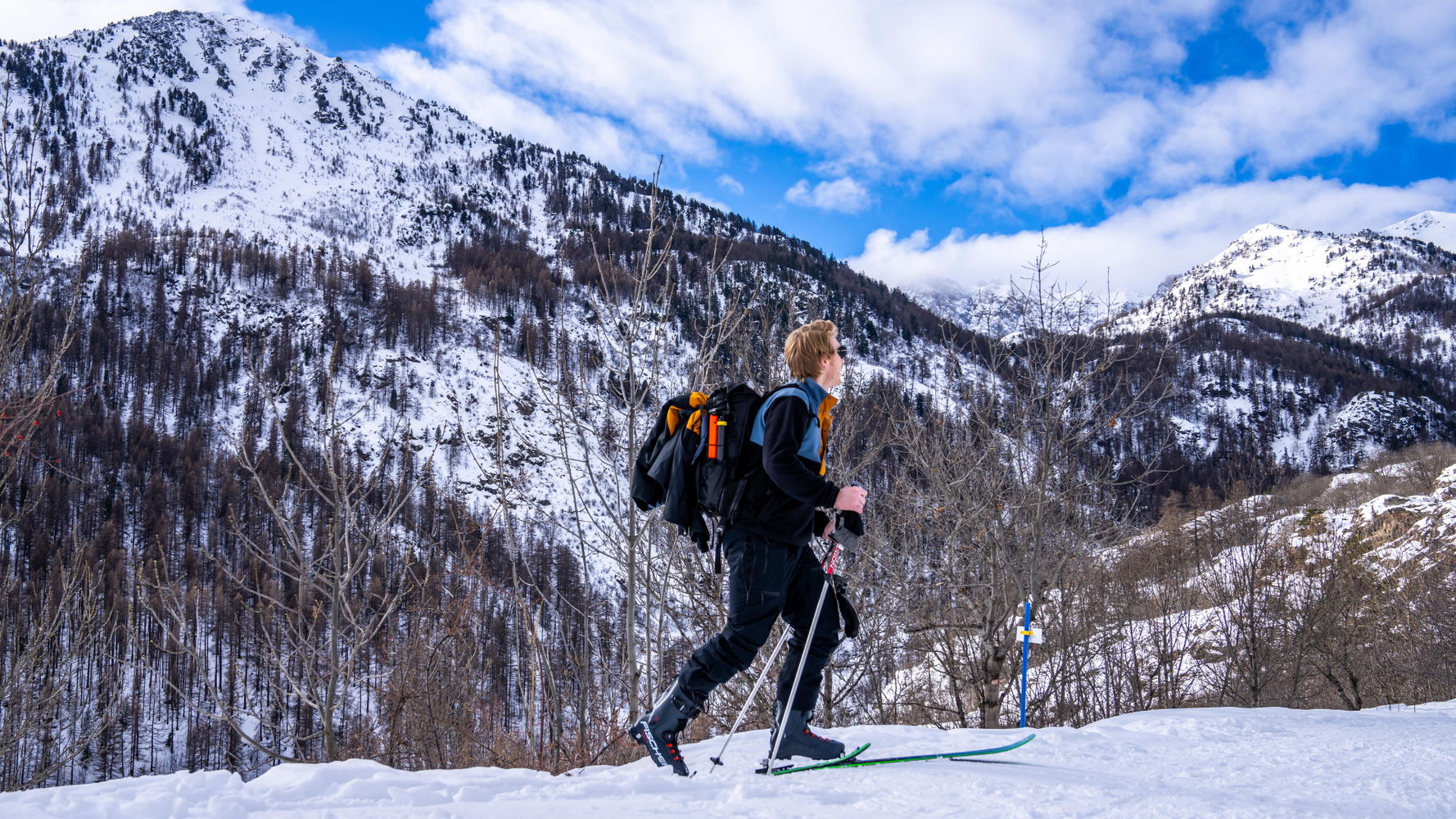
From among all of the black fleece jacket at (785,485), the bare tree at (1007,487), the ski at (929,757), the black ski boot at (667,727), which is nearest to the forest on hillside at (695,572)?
the bare tree at (1007,487)

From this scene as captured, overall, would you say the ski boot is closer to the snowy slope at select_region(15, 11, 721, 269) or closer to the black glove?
the black glove

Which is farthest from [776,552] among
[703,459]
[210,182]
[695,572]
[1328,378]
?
[210,182]

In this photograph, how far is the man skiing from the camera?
8.26 ft

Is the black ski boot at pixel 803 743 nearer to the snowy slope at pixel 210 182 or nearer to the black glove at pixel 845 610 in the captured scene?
the black glove at pixel 845 610

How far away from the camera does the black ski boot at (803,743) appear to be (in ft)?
8.82

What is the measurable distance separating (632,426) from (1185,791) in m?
3.49

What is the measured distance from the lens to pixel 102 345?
110688 mm

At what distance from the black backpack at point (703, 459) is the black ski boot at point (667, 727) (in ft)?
2.01

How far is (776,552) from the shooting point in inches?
103

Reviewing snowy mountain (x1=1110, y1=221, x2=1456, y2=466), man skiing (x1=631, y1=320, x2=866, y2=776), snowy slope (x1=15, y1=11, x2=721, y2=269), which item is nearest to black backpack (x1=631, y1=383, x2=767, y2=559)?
man skiing (x1=631, y1=320, x2=866, y2=776)

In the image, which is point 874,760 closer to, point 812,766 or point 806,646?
point 812,766

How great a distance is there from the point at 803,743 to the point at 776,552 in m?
0.78

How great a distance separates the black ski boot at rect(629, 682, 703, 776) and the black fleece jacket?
2.35ft

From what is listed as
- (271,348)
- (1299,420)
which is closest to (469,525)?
(271,348)
